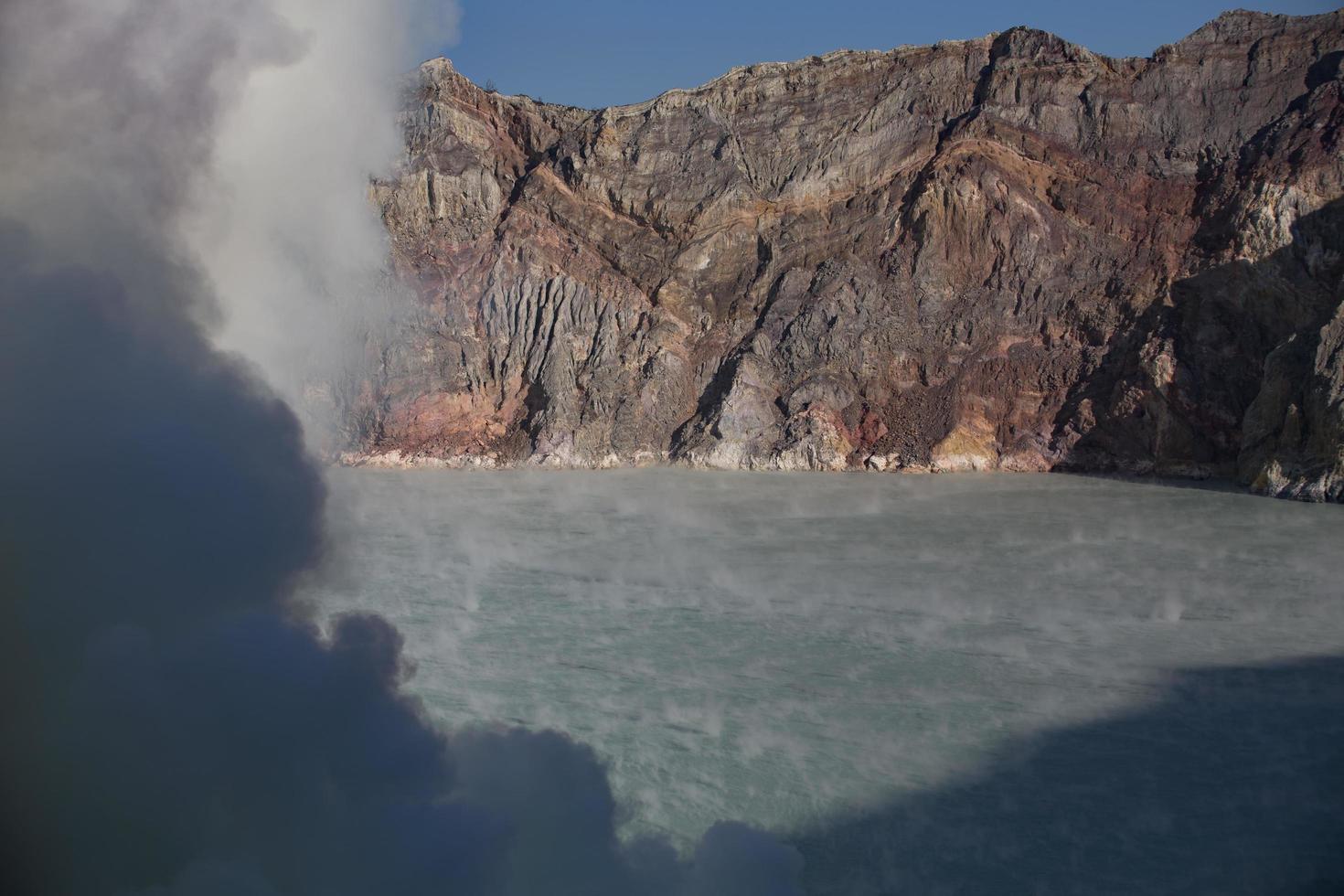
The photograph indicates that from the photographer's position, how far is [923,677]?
7676 millimetres

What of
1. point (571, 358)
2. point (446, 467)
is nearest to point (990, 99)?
point (571, 358)

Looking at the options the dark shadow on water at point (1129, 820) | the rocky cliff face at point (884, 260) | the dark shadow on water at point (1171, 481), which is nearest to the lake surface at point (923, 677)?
the dark shadow on water at point (1129, 820)

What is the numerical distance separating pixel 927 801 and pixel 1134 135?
34926 mm

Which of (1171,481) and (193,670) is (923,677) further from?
(1171,481)

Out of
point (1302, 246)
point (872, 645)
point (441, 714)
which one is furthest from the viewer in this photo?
point (1302, 246)

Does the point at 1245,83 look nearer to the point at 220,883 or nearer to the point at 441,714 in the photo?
the point at 441,714

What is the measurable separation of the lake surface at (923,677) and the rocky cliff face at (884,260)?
14179mm

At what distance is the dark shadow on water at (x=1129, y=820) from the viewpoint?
15.1ft

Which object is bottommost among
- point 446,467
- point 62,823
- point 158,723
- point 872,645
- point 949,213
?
point 62,823

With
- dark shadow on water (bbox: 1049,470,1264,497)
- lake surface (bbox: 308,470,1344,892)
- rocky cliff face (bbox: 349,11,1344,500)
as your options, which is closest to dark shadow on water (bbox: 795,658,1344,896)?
lake surface (bbox: 308,470,1344,892)

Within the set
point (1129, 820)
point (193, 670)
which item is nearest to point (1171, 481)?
point (1129, 820)

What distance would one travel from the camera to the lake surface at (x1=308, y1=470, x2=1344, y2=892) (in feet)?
16.6

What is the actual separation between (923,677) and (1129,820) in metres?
2.54

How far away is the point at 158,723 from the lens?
3.56 m
